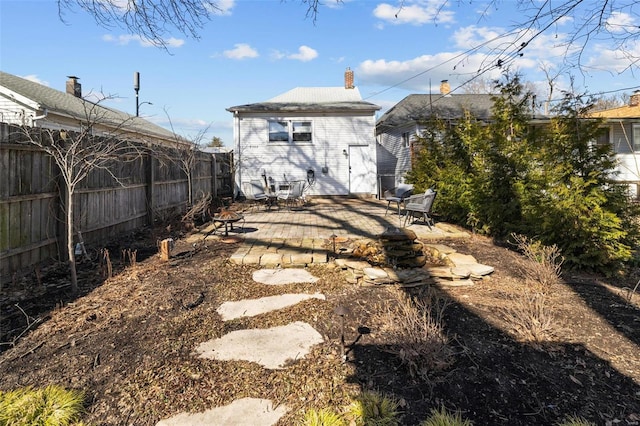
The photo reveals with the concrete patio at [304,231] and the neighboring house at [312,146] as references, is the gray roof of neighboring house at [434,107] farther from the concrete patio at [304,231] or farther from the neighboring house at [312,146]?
the concrete patio at [304,231]

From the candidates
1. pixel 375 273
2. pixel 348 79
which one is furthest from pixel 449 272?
pixel 348 79

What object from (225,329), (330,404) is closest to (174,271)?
(225,329)

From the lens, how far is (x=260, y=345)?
114 inches

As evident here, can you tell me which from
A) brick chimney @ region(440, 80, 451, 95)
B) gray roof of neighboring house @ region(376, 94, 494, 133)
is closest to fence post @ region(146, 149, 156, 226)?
gray roof of neighboring house @ region(376, 94, 494, 133)

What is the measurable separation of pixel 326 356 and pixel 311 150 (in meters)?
12.0

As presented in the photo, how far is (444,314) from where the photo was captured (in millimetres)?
3400

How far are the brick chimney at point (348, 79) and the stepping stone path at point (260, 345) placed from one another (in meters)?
15.1

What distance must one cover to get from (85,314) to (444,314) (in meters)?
3.30

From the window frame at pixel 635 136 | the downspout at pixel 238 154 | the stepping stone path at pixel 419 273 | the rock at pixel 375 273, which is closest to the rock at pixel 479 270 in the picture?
the stepping stone path at pixel 419 273

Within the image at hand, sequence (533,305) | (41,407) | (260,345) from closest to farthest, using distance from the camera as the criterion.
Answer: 1. (41,407)
2. (260,345)
3. (533,305)

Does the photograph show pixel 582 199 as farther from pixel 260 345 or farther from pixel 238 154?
pixel 238 154

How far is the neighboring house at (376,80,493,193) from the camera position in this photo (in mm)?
16047

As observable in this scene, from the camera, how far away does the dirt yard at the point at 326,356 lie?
219 centimetres

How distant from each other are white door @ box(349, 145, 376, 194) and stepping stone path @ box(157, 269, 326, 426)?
32.5ft
